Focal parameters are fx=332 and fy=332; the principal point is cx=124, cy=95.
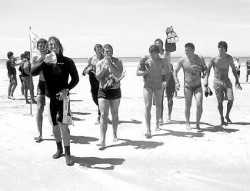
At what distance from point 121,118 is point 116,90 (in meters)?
3.06

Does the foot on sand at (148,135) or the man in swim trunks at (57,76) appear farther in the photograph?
the foot on sand at (148,135)

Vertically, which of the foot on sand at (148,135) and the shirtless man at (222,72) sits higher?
the shirtless man at (222,72)

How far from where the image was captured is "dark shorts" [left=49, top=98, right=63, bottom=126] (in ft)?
17.8

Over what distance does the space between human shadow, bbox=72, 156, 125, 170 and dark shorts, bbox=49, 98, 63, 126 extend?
838 mm

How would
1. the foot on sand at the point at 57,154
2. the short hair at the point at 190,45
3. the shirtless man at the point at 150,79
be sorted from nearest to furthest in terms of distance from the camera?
1. the foot on sand at the point at 57,154
2. the shirtless man at the point at 150,79
3. the short hair at the point at 190,45

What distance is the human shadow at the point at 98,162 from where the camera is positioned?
545cm

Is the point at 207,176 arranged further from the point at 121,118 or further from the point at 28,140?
the point at 121,118

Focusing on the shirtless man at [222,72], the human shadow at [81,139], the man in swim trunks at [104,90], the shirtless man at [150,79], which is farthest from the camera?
the shirtless man at [222,72]

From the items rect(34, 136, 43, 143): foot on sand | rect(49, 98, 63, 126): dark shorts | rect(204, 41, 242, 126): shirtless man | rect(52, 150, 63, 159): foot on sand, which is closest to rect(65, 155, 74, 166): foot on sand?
rect(52, 150, 63, 159): foot on sand

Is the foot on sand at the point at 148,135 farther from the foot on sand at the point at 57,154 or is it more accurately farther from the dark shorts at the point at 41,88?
the dark shorts at the point at 41,88

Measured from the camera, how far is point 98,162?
223 inches

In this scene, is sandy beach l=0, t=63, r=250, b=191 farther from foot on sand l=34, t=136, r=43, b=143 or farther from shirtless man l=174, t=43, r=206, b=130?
shirtless man l=174, t=43, r=206, b=130

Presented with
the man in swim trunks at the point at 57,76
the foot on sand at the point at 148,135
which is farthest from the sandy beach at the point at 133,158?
→ the man in swim trunks at the point at 57,76

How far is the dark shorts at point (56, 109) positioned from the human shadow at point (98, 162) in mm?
838
